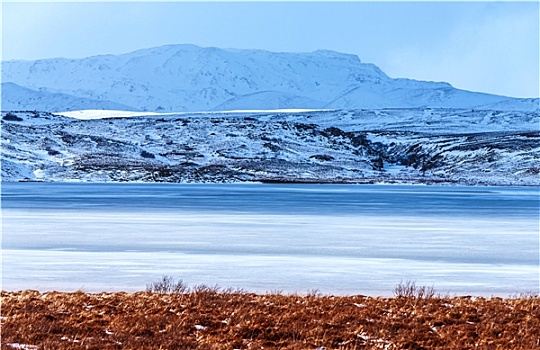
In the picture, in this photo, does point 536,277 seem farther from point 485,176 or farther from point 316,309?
point 485,176

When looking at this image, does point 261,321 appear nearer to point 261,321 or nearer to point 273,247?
point 261,321

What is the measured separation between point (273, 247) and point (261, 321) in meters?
10.6

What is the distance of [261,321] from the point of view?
12.1 meters

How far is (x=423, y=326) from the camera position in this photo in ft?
39.7

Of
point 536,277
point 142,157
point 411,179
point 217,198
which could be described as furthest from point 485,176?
point 536,277

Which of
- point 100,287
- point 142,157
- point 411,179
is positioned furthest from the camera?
point 142,157

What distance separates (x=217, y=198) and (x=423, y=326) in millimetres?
36549

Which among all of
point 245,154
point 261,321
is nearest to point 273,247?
point 261,321

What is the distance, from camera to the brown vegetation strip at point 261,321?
1125 centimetres

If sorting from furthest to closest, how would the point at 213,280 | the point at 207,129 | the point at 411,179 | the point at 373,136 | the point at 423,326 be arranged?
1. the point at 373,136
2. the point at 207,129
3. the point at 411,179
4. the point at 213,280
5. the point at 423,326

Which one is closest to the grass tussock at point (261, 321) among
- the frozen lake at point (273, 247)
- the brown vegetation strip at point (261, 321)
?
the brown vegetation strip at point (261, 321)

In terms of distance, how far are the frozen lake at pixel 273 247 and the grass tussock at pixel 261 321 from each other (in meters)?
1.91

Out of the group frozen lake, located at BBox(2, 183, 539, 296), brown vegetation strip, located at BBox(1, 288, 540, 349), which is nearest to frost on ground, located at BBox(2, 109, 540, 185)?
frozen lake, located at BBox(2, 183, 539, 296)

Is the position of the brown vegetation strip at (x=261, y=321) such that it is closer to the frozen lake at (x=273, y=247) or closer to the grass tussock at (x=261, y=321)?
the grass tussock at (x=261, y=321)
